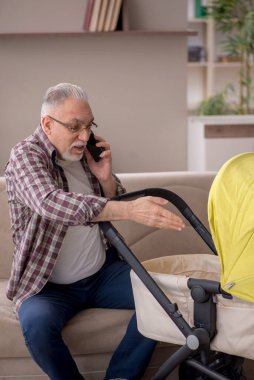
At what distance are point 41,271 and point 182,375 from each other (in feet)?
1.98

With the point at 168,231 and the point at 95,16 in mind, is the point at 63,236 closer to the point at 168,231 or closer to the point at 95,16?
the point at 168,231

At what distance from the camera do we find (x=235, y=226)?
195cm

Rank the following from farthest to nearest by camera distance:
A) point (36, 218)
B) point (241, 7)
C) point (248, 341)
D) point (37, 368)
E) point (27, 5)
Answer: point (241, 7)
point (27, 5)
point (37, 368)
point (36, 218)
point (248, 341)

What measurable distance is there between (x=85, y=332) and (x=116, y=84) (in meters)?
2.26

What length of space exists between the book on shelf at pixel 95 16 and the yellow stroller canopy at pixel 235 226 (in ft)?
7.55

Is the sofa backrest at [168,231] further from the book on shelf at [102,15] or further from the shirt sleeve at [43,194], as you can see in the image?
the book on shelf at [102,15]

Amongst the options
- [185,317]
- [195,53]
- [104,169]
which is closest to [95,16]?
[104,169]

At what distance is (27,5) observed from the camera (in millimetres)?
4289

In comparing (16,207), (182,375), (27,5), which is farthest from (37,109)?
(182,375)

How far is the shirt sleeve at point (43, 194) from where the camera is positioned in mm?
2164

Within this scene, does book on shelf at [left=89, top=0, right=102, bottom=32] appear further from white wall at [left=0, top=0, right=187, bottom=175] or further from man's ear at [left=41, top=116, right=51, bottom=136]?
man's ear at [left=41, top=116, right=51, bottom=136]

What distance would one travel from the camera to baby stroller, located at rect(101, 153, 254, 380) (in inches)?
75.7

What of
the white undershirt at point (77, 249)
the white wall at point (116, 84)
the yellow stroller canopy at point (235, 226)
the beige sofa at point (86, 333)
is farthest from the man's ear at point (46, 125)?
the white wall at point (116, 84)

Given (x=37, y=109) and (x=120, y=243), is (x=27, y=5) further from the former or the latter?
(x=120, y=243)
